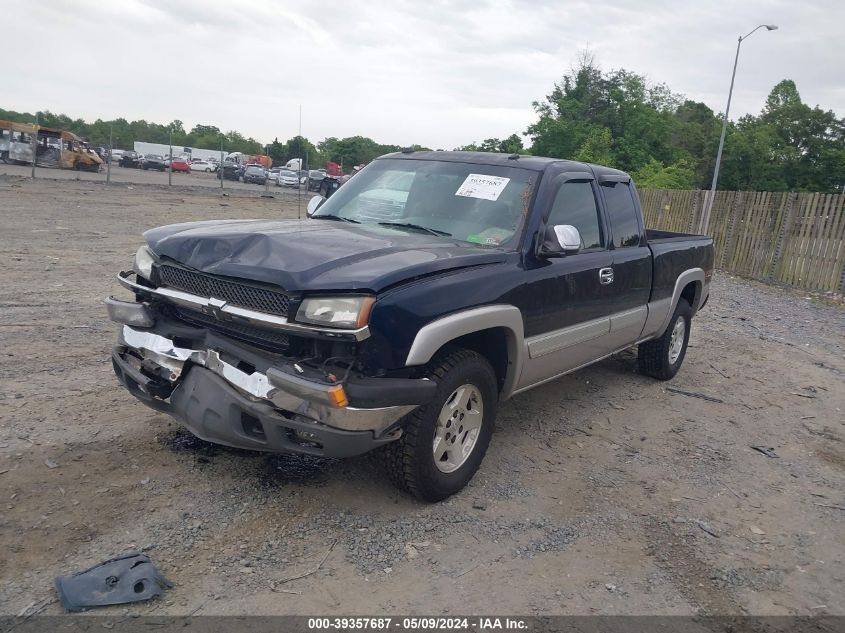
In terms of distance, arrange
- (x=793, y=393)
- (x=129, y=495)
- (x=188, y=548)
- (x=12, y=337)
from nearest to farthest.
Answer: (x=188, y=548) < (x=129, y=495) < (x=12, y=337) < (x=793, y=393)

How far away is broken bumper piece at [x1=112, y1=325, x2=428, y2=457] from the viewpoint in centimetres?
303

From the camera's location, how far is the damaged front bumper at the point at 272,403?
302 cm

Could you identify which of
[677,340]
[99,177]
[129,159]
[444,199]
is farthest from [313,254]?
[129,159]

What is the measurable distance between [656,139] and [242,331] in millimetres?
38977

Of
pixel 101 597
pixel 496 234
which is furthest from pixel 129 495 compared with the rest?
pixel 496 234

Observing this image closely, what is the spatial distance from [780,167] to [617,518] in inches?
1997

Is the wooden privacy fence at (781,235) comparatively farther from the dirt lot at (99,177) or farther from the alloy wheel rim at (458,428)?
the dirt lot at (99,177)

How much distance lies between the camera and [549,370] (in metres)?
4.50

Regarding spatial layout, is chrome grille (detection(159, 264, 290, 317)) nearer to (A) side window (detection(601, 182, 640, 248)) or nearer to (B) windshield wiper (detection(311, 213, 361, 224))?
(B) windshield wiper (detection(311, 213, 361, 224))

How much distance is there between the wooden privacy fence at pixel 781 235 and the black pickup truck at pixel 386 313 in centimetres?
1050

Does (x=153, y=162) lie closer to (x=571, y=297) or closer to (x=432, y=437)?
(x=571, y=297)

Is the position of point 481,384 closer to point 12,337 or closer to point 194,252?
point 194,252

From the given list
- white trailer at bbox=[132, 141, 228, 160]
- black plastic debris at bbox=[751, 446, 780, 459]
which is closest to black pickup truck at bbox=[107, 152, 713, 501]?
black plastic debris at bbox=[751, 446, 780, 459]

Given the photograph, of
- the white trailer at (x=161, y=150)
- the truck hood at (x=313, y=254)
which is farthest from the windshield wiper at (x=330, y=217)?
the white trailer at (x=161, y=150)
